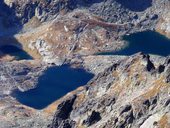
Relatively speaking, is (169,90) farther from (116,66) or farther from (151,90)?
(116,66)

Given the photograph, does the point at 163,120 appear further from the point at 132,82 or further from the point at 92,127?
the point at 132,82

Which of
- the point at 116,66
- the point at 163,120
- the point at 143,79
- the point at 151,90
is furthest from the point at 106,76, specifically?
the point at 163,120

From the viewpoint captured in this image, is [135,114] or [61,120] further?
[61,120]

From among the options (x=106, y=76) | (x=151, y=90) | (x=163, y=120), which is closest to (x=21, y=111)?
(x=106, y=76)

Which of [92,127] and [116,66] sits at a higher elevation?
[116,66]

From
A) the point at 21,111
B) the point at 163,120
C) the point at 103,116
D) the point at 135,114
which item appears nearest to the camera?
the point at 163,120

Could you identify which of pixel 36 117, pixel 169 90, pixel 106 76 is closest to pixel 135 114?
pixel 169 90

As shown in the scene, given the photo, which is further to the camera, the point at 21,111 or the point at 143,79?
the point at 21,111

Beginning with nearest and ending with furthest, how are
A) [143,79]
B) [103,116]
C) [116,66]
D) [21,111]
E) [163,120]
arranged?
[163,120] < [103,116] < [143,79] < [116,66] < [21,111]

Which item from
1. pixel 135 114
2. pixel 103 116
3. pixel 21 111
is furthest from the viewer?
pixel 21 111
